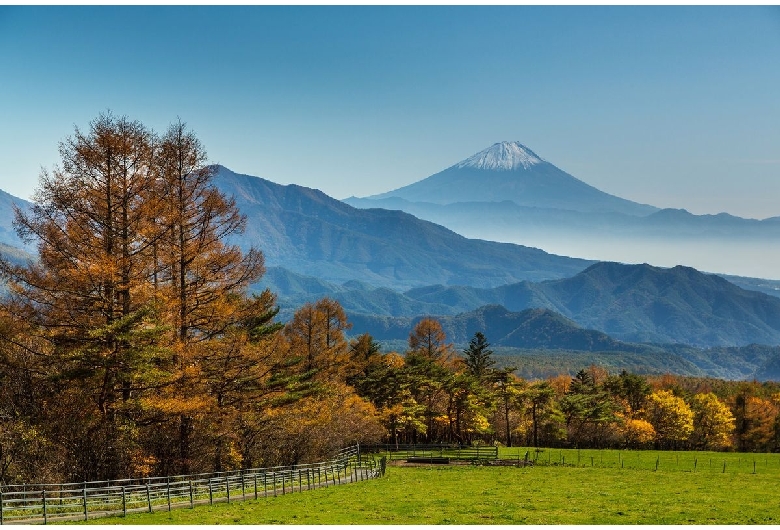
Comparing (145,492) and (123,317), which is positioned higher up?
(123,317)

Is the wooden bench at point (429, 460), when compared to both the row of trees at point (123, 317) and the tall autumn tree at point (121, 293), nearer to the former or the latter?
the row of trees at point (123, 317)

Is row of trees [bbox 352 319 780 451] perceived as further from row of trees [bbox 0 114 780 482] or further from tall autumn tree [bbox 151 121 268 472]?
tall autumn tree [bbox 151 121 268 472]

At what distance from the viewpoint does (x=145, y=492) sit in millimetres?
24641

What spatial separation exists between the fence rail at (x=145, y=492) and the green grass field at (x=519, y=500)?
3.38ft

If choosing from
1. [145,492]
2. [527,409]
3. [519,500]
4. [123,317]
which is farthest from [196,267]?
[527,409]

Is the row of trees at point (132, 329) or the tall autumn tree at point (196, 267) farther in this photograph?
the tall autumn tree at point (196, 267)

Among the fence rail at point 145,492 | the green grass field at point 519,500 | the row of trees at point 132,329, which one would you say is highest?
the row of trees at point 132,329

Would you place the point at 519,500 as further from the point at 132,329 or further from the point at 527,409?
the point at 527,409

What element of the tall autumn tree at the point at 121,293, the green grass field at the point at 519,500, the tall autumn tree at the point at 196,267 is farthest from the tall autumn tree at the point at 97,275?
the green grass field at the point at 519,500

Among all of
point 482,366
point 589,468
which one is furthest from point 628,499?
point 482,366

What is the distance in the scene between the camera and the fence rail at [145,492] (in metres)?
21.3

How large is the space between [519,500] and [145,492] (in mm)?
16512

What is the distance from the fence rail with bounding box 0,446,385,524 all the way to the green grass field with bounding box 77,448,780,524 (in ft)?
3.38

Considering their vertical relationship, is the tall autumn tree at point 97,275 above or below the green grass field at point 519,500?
above
